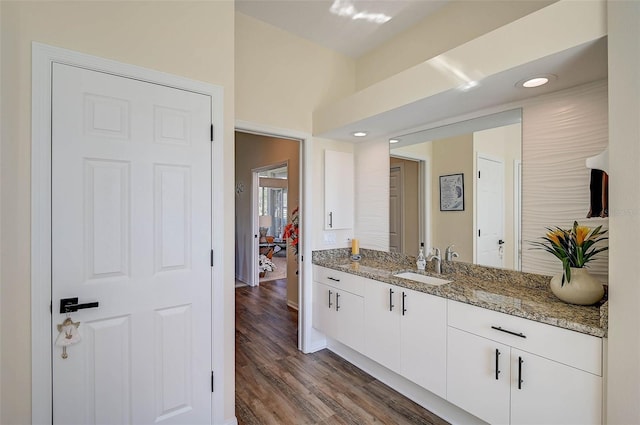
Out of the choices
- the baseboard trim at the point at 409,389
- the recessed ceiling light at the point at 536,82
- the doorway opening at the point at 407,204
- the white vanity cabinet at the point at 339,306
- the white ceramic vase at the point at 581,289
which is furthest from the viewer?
the doorway opening at the point at 407,204

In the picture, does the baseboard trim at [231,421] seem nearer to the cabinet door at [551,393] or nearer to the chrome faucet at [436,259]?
the cabinet door at [551,393]

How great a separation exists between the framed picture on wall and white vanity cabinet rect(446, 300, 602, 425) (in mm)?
1001

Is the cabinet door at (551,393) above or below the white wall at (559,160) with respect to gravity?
below

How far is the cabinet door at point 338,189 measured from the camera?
3.13m

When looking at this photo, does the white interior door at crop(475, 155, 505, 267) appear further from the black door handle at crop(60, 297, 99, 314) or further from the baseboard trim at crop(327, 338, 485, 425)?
the black door handle at crop(60, 297, 99, 314)

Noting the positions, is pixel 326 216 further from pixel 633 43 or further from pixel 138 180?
pixel 633 43

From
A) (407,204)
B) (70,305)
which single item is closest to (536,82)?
(407,204)

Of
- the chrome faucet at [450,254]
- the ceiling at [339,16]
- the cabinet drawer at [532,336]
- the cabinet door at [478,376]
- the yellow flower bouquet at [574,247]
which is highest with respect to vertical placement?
the ceiling at [339,16]

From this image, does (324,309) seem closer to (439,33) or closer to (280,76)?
(280,76)

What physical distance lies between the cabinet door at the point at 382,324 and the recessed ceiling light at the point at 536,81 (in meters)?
1.52

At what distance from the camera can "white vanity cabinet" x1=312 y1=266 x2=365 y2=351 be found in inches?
101

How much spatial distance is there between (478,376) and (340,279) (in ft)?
4.25

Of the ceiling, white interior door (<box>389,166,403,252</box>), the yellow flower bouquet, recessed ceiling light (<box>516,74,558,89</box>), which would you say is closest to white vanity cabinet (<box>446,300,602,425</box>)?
the yellow flower bouquet

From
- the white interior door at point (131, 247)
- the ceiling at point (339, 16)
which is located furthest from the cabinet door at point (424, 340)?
the ceiling at point (339, 16)
